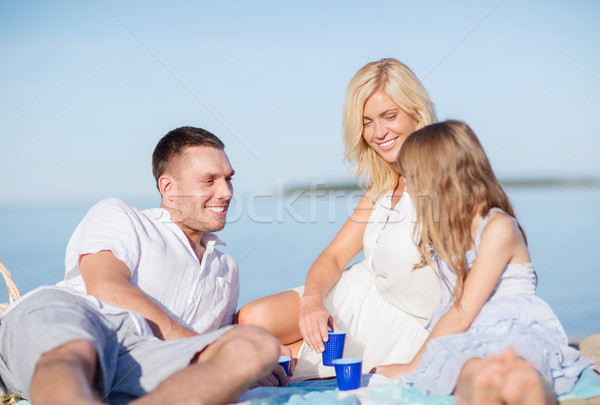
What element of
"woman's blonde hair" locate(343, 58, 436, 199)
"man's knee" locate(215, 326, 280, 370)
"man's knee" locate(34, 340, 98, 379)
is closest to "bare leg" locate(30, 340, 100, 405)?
"man's knee" locate(34, 340, 98, 379)

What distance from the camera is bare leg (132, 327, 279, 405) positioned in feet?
5.30

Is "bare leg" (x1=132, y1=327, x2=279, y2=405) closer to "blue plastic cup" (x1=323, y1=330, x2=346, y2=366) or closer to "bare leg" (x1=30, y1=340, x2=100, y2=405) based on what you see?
"bare leg" (x1=30, y1=340, x2=100, y2=405)

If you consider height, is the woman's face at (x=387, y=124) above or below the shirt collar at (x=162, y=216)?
above

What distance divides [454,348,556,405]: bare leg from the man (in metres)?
0.62

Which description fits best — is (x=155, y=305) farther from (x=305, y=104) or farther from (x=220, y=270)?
(x=305, y=104)

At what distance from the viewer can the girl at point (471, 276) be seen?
193cm

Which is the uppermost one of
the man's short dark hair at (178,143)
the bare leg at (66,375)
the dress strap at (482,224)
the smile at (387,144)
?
the man's short dark hair at (178,143)

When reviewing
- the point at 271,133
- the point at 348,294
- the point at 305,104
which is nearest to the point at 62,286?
the point at 348,294

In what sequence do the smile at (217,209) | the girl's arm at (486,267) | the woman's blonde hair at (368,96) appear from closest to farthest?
1. the girl's arm at (486,267)
2. the smile at (217,209)
3. the woman's blonde hair at (368,96)

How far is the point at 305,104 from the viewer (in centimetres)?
983

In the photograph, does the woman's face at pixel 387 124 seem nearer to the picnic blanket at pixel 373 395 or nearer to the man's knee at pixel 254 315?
the man's knee at pixel 254 315

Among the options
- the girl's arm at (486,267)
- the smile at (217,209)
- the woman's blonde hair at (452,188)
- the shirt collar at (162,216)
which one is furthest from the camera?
the smile at (217,209)

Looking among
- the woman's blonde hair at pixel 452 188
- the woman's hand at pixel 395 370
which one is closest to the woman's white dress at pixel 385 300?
the woman's hand at pixel 395 370

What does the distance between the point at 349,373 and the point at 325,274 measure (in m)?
0.83
